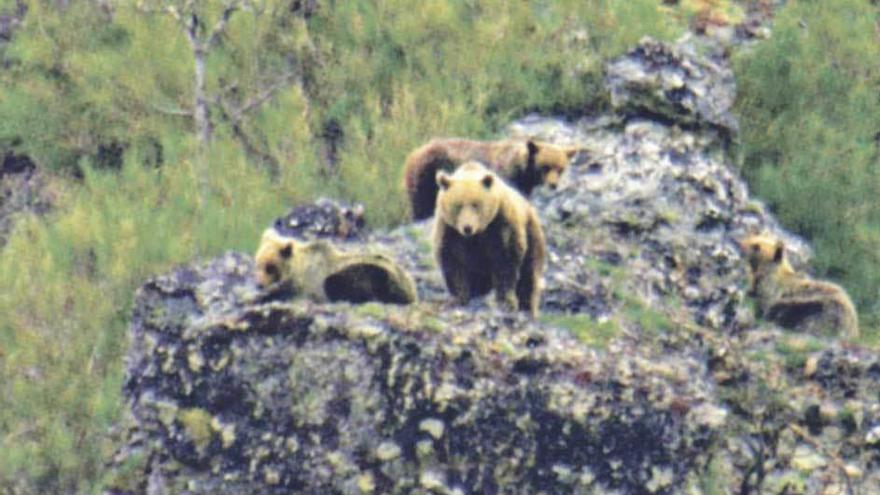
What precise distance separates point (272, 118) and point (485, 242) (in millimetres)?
5378

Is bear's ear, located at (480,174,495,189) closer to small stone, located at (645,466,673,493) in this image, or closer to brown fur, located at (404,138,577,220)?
small stone, located at (645,466,673,493)

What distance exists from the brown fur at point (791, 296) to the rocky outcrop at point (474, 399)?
44.0 inches

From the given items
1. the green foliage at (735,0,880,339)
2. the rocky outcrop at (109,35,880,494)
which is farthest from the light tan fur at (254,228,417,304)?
the green foliage at (735,0,880,339)

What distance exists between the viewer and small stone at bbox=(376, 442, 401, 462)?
8.89 metres

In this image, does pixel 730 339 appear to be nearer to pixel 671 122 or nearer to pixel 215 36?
pixel 671 122

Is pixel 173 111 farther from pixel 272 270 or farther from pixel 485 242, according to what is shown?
pixel 485 242

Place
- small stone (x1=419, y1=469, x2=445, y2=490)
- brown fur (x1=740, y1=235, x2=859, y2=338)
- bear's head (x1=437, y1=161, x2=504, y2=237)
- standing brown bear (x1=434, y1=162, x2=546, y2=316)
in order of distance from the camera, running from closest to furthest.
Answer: small stone (x1=419, y1=469, x2=445, y2=490) → bear's head (x1=437, y1=161, x2=504, y2=237) → standing brown bear (x1=434, y1=162, x2=546, y2=316) → brown fur (x1=740, y1=235, x2=859, y2=338)

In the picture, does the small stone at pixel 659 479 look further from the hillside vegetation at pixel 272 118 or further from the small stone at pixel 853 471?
the hillside vegetation at pixel 272 118

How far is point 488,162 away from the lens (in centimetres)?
1224

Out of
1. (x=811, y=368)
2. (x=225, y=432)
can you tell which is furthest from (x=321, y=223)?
(x=811, y=368)

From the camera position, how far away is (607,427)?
8922 mm

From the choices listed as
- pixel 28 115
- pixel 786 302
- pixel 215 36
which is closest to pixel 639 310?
pixel 786 302

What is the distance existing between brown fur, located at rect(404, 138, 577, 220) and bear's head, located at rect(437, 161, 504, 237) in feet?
7.93

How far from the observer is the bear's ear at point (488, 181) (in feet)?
31.0
